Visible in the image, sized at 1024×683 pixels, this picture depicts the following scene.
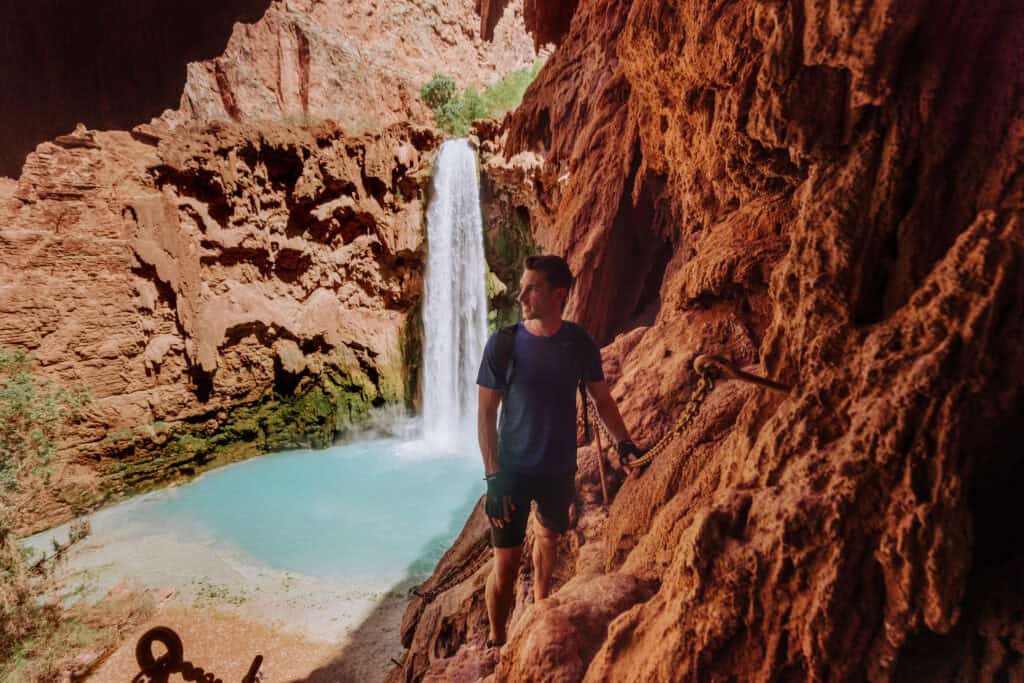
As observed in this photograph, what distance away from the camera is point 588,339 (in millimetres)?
2053

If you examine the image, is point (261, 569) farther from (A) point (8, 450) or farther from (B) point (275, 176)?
(B) point (275, 176)

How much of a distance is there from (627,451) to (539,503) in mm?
470

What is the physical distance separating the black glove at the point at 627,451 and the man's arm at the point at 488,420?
0.54 meters

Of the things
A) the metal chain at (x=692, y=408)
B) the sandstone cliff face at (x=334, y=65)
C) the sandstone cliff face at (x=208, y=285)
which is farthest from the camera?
the sandstone cliff face at (x=334, y=65)

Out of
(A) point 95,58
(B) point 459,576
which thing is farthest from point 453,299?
(A) point 95,58

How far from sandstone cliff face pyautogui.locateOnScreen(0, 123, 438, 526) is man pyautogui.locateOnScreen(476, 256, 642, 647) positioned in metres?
5.84

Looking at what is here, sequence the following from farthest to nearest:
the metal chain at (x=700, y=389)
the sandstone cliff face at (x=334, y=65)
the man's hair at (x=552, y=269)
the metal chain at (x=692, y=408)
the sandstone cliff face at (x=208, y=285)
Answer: the sandstone cliff face at (x=334, y=65), the sandstone cliff face at (x=208, y=285), the man's hair at (x=552, y=269), the metal chain at (x=692, y=408), the metal chain at (x=700, y=389)

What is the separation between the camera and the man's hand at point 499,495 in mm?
2064

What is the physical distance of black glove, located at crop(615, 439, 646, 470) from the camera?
6.64 ft

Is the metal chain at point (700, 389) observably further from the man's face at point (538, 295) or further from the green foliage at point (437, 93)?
the green foliage at point (437, 93)

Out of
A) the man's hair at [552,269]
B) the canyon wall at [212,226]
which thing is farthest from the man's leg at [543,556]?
the canyon wall at [212,226]

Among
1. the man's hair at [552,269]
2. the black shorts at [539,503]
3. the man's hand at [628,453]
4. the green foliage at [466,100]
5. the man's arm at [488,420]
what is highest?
the green foliage at [466,100]

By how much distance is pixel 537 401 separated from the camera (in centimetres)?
200

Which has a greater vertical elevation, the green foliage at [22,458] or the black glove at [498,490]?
the black glove at [498,490]
